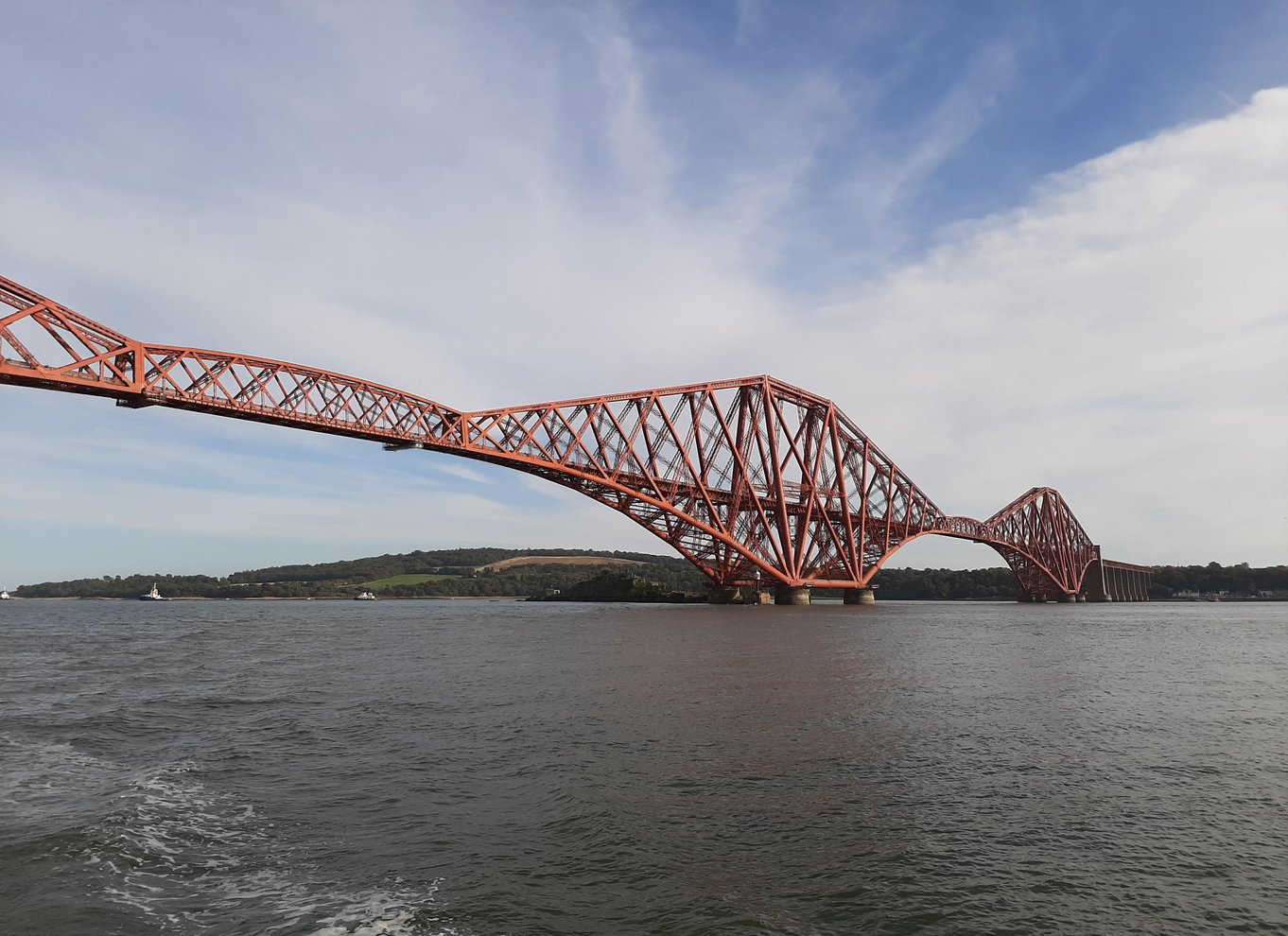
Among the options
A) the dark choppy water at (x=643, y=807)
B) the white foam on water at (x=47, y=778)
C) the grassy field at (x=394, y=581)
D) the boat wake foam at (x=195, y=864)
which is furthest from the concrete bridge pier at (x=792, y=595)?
the grassy field at (x=394, y=581)

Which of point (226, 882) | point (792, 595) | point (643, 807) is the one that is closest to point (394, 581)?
point (792, 595)

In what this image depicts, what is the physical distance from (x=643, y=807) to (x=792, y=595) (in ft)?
241

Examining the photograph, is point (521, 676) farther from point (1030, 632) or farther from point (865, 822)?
point (1030, 632)

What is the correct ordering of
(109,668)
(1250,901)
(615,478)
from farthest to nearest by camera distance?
1. (615,478)
2. (109,668)
3. (1250,901)

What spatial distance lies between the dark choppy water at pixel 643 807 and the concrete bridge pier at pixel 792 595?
196ft

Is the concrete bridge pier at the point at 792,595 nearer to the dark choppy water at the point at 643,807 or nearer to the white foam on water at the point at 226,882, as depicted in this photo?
the dark choppy water at the point at 643,807

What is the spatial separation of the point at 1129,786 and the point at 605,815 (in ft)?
23.5

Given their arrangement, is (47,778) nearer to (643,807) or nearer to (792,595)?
(643,807)

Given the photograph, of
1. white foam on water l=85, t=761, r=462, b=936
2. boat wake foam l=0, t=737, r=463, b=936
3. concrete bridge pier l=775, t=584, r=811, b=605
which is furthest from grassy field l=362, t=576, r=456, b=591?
white foam on water l=85, t=761, r=462, b=936

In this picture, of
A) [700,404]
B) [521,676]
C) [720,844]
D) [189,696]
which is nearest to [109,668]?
[189,696]

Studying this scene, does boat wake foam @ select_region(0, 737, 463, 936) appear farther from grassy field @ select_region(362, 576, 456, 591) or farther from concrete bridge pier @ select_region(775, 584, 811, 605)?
grassy field @ select_region(362, 576, 456, 591)

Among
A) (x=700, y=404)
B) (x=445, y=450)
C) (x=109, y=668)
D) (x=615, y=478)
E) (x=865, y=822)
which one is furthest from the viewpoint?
(x=700, y=404)

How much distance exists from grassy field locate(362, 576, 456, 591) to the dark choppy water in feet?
546

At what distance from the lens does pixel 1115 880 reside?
7.10m
